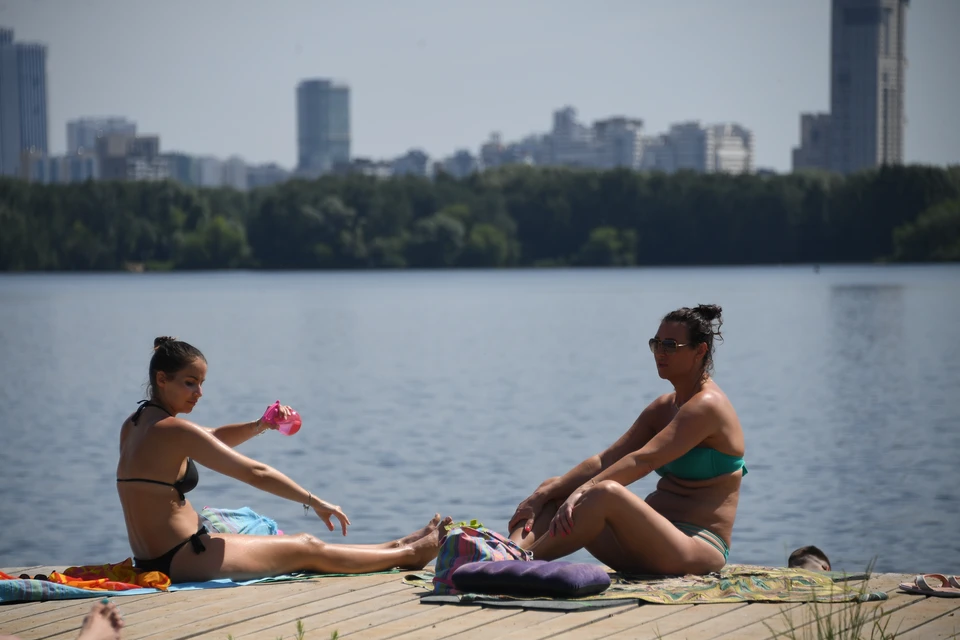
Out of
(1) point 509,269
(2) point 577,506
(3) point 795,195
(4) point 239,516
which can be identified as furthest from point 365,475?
(1) point 509,269

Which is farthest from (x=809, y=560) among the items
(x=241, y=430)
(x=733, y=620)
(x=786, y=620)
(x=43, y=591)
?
(x=43, y=591)

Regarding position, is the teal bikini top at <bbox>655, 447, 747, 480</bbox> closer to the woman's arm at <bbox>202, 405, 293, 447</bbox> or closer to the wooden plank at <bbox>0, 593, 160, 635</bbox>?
the woman's arm at <bbox>202, 405, 293, 447</bbox>

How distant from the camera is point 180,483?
5.50 metres

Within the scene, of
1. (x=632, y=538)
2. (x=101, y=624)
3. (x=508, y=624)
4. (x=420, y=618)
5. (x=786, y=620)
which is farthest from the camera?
(x=632, y=538)

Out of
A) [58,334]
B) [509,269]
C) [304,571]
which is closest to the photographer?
[304,571]

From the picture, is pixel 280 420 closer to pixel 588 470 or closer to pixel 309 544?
pixel 309 544

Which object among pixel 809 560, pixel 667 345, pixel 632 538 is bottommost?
pixel 809 560

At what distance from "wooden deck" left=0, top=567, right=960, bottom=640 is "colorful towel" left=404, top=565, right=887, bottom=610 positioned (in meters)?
0.06

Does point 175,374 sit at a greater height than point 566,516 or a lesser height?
greater

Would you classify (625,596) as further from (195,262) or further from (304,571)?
(195,262)

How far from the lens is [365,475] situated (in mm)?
15969

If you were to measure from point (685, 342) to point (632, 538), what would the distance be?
84cm

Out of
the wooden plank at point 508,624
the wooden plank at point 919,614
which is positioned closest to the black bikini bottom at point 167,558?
the wooden plank at point 508,624

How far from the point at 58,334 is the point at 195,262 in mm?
58142
